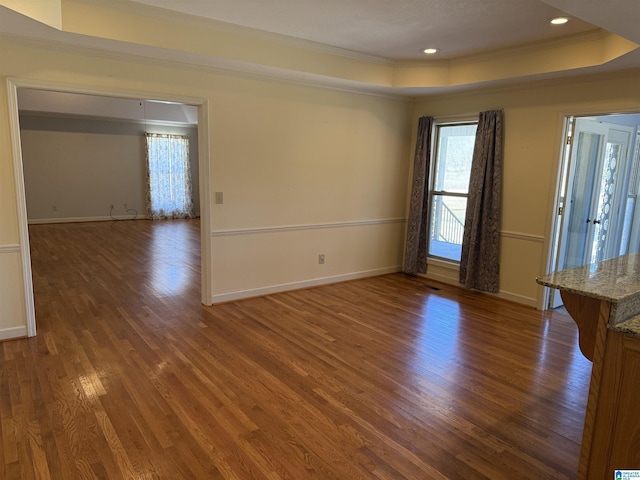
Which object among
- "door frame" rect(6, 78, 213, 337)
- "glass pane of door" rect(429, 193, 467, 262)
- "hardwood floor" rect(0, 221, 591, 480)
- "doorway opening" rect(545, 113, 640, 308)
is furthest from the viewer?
"glass pane of door" rect(429, 193, 467, 262)

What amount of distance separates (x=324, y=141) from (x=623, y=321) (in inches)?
150

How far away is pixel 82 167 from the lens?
9.95m

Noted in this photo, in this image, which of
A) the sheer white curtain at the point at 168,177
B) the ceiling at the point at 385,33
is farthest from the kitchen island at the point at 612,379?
the sheer white curtain at the point at 168,177

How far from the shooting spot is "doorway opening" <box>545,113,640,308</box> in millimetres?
4453

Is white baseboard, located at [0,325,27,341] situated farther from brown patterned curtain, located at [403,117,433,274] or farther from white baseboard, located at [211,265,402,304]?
brown patterned curtain, located at [403,117,433,274]

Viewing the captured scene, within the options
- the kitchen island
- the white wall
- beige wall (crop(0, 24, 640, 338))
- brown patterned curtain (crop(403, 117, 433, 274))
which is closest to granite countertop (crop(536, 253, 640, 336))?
the kitchen island

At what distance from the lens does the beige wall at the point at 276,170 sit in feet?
11.2

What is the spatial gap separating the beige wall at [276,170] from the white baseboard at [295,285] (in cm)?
2

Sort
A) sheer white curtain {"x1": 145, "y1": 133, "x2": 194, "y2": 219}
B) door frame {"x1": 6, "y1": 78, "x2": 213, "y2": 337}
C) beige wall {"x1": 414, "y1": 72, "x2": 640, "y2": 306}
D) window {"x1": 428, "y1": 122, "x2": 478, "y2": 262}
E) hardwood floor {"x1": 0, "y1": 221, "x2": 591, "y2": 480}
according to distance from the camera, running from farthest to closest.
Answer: sheer white curtain {"x1": 145, "y1": 133, "x2": 194, "y2": 219} < window {"x1": 428, "y1": 122, "x2": 478, "y2": 262} < beige wall {"x1": 414, "y1": 72, "x2": 640, "y2": 306} < door frame {"x1": 6, "y1": 78, "x2": 213, "y2": 337} < hardwood floor {"x1": 0, "y1": 221, "x2": 591, "y2": 480}

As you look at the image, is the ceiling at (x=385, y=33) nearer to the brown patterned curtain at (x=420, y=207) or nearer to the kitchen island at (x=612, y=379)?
the brown patterned curtain at (x=420, y=207)

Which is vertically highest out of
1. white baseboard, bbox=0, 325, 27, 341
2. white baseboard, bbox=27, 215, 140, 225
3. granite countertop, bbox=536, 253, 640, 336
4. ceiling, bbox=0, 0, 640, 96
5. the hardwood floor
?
ceiling, bbox=0, 0, 640, 96

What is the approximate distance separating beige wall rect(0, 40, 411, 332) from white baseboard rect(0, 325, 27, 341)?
0.03m

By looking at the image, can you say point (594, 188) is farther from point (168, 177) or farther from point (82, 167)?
point (82, 167)

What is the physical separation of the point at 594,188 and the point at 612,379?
12.3ft
